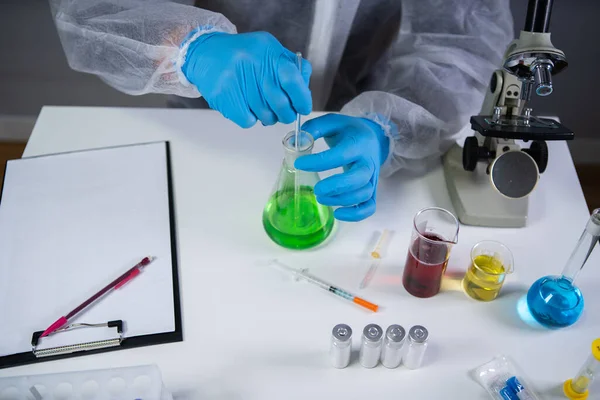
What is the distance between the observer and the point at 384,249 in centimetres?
98

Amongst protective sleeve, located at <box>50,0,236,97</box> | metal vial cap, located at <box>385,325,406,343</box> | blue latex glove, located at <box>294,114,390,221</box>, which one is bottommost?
metal vial cap, located at <box>385,325,406,343</box>

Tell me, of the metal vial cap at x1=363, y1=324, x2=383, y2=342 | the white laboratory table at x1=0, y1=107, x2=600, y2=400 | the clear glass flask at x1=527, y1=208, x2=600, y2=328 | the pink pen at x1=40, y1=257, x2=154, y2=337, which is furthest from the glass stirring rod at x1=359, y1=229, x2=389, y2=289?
the pink pen at x1=40, y1=257, x2=154, y2=337

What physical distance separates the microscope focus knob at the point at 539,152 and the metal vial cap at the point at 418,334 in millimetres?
442

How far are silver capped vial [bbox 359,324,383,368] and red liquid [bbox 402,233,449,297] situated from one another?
0.46 feet

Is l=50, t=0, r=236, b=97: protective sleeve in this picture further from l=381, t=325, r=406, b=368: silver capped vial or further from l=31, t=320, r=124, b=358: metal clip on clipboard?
l=381, t=325, r=406, b=368: silver capped vial

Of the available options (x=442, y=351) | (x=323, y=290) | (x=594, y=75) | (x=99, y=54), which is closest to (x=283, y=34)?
(x=99, y=54)

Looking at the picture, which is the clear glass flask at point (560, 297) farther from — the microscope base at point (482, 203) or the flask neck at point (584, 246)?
the microscope base at point (482, 203)

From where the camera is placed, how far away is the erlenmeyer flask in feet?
3.15

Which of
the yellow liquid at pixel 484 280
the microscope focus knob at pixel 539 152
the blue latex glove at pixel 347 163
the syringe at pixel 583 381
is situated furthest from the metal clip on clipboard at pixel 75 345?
the microscope focus knob at pixel 539 152

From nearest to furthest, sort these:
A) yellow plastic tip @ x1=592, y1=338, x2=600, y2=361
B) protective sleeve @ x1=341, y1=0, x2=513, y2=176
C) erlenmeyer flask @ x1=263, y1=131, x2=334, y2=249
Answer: yellow plastic tip @ x1=592, y1=338, x2=600, y2=361 → erlenmeyer flask @ x1=263, y1=131, x2=334, y2=249 → protective sleeve @ x1=341, y1=0, x2=513, y2=176

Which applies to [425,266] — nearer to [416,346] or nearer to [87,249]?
[416,346]

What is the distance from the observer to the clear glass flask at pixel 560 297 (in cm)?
85

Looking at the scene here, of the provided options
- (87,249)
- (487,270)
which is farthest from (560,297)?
(87,249)

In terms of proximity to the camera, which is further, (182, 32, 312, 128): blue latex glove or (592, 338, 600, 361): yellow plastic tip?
(182, 32, 312, 128): blue latex glove
